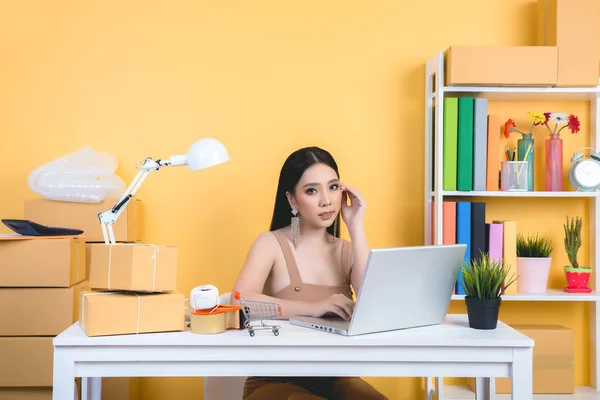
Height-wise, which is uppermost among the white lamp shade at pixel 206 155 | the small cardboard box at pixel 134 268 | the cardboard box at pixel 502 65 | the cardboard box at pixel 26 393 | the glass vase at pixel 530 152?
the cardboard box at pixel 502 65

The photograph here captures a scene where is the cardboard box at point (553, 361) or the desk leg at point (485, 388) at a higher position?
the desk leg at point (485, 388)

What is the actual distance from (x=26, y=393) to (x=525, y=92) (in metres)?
2.46

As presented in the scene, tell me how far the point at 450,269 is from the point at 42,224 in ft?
5.72

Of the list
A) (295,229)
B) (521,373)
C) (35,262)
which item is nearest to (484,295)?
(521,373)

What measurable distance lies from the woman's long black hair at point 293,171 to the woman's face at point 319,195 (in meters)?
0.03

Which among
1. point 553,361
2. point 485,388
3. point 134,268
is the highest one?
point 134,268

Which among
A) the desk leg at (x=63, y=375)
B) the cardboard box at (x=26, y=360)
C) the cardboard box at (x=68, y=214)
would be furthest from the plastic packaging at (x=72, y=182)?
the desk leg at (x=63, y=375)

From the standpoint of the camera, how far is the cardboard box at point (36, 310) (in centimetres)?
257

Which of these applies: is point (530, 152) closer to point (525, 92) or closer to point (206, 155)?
point (525, 92)

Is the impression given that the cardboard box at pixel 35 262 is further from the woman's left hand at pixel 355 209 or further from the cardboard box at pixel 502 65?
the cardboard box at pixel 502 65

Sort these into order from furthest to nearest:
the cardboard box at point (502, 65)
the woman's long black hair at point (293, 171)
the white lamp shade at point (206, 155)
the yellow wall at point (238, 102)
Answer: the yellow wall at point (238, 102) < the cardboard box at point (502, 65) < the woman's long black hair at point (293, 171) < the white lamp shade at point (206, 155)

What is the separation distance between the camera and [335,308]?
2074mm

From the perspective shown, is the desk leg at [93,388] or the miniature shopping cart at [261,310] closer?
the miniature shopping cart at [261,310]

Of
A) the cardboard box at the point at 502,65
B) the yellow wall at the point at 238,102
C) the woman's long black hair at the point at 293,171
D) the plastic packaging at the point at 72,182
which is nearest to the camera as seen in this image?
the woman's long black hair at the point at 293,171
